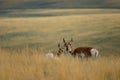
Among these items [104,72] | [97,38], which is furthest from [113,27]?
[104,72]

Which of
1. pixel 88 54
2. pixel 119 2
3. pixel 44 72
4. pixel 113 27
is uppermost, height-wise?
pixel 44 72

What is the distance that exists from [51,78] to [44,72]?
555mm

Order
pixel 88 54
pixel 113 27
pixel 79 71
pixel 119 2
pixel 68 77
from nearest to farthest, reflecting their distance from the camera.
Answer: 1. pixel 68 77
2. pixel 79 71
3. pixel 88 54
4. pixel 113 27
5. pixel 119 2

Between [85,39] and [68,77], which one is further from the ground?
[68,77]

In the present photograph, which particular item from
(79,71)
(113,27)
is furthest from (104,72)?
(113,27)

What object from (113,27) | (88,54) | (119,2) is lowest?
(119,2)

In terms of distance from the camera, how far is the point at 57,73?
8539mm

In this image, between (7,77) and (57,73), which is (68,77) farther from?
(7,77)

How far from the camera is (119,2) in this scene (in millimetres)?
122000

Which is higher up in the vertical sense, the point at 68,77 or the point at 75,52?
the point at 68,77

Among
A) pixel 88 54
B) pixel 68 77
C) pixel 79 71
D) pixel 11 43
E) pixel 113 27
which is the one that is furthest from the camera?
pixel 113 27

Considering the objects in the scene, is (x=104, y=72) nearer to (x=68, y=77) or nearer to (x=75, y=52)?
(x=68, y=77)

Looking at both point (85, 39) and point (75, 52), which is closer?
point (75, 52)

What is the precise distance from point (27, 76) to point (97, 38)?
25.8 meters
